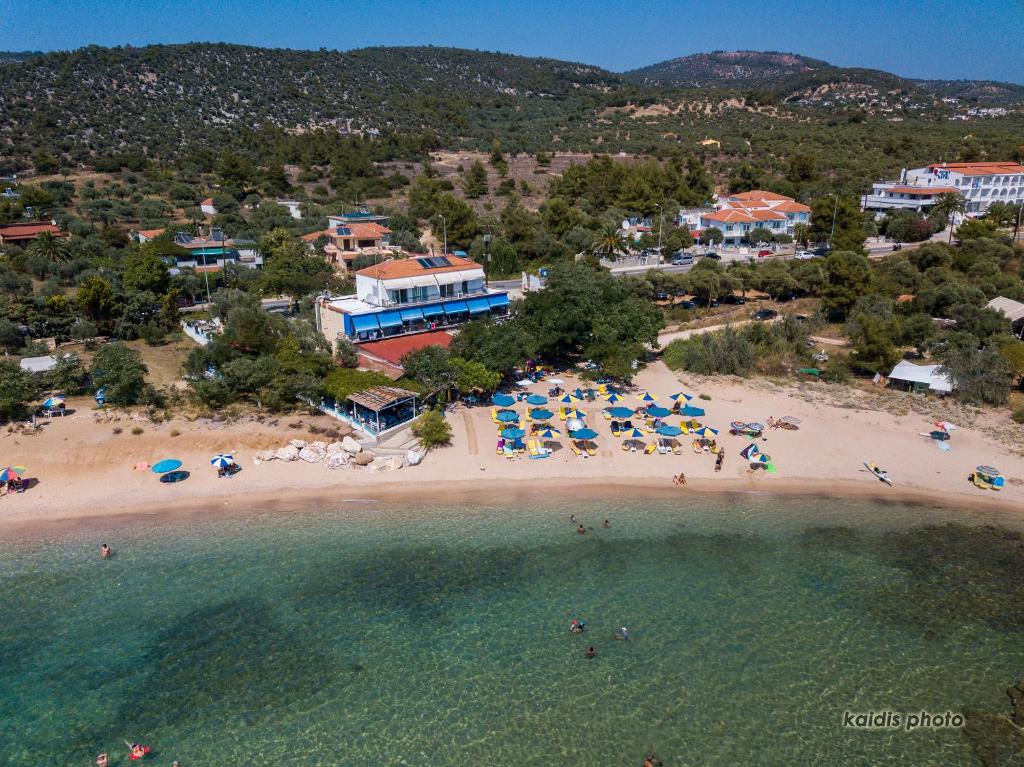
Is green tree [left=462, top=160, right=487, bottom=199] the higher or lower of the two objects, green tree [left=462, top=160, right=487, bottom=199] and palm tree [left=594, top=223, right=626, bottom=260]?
the higher

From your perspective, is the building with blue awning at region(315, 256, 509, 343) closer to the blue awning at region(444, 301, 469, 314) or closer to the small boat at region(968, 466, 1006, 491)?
the blue awning at region(444, 301, 469, 314)

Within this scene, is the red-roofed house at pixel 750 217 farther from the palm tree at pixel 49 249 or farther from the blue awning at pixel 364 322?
the palm tree at pixel 49 249

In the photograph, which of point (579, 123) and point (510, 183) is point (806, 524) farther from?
point (579, 123)

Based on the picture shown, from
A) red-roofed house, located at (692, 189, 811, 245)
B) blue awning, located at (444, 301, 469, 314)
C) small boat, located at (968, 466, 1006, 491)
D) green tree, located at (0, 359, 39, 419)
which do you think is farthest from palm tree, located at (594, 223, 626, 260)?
green tree, located at (0, 359, 39, 419)

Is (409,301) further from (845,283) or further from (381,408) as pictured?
(845,283)

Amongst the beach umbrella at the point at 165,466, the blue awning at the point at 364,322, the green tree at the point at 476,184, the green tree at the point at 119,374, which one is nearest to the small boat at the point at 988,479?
the blue awning at the point at 364,322
